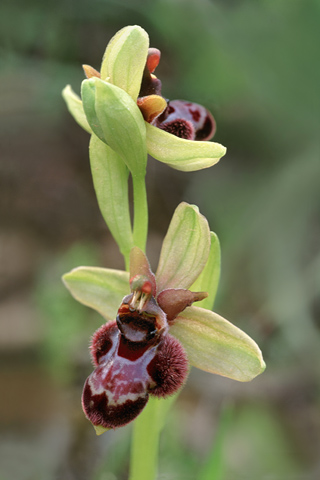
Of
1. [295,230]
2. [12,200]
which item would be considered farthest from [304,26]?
[12,200]

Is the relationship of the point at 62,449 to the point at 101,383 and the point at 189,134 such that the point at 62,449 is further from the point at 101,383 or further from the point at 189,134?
the point at 189,134

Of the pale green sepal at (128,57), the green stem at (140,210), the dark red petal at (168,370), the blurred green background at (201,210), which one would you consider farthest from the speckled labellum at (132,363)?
the blurred green background at (201,210)

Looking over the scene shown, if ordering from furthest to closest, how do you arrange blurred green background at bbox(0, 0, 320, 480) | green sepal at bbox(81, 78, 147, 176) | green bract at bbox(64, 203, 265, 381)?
blurred green background at bbox(0, 0, 320, 480) → green bract at bbox(64, 203, 265, 381) → green sepal at bbox(81, 78, 147, 176)

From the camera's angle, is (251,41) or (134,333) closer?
(134,333)

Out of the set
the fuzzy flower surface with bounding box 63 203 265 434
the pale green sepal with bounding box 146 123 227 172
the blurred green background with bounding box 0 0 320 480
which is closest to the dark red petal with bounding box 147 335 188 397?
the fuzzy flower surface with bounding box 63 203 265 434

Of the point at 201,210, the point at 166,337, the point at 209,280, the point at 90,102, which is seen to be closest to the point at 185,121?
the point at 90,102

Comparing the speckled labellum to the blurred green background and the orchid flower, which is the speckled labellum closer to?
the orchid flower
